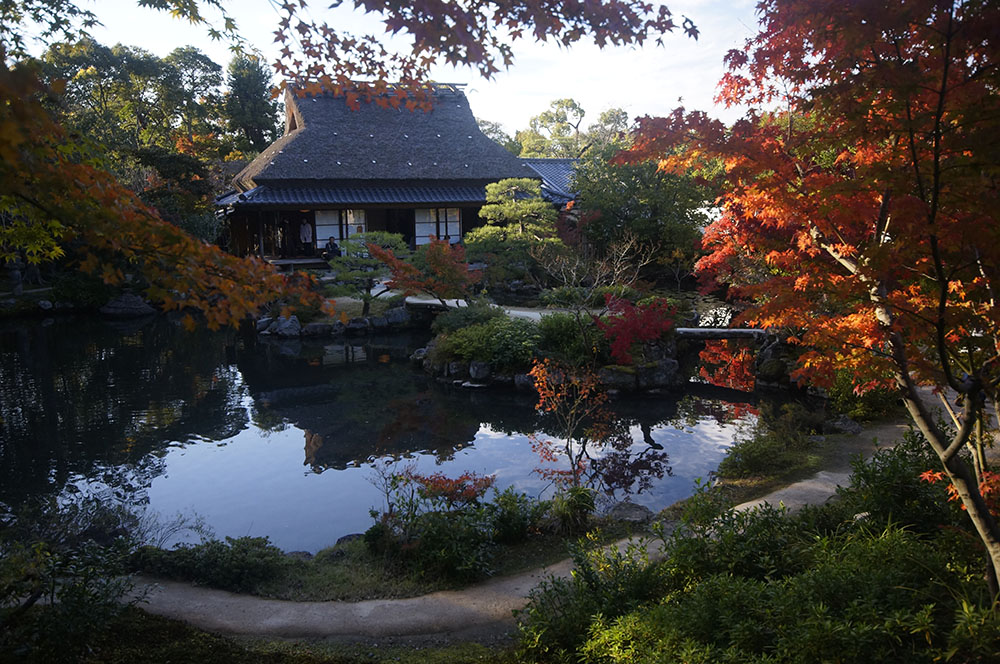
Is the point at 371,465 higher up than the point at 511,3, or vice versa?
the point at 511,3

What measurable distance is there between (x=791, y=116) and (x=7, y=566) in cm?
529

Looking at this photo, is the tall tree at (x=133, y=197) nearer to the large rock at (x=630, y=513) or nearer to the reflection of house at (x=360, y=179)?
the large rock at (x=630, y=513)

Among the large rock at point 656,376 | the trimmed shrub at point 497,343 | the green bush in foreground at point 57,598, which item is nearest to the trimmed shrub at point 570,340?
the trimmed shrub at point 497,343

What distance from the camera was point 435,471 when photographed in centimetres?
840

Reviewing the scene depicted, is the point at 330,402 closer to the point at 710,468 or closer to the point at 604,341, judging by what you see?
the point at 604,341

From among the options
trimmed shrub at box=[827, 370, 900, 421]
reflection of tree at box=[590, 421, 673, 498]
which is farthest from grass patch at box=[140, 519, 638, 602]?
trimmed shrub at box=[827, 370, 900, 421]

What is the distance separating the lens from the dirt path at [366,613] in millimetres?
4297

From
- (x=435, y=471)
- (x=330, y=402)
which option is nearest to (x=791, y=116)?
(x=435, y=471)

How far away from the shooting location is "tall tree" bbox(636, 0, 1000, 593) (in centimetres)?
299

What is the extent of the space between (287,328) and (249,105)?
1909 cm

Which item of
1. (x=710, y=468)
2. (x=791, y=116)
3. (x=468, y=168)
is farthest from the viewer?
(x=468, y=168)

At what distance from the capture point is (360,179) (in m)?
22.8

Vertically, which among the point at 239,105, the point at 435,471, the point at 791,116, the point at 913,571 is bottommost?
the point at 435,471

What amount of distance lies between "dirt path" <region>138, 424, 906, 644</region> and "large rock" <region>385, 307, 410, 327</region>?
41.1 feet
